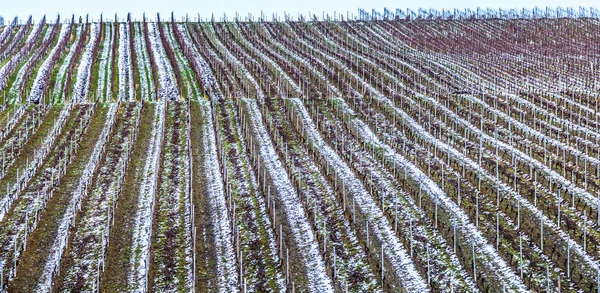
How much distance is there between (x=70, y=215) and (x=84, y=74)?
102 feet

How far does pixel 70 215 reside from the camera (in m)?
24.6

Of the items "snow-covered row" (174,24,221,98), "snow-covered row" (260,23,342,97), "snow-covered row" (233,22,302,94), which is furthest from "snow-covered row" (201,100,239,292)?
"snow-covered row" (260,23,342,97)

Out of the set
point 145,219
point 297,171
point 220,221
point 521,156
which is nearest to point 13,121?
point 297,171

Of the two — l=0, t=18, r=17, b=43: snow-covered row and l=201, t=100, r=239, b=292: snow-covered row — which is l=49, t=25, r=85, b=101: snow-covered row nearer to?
l=0, t=18, r=17, b=43: snow-covered row

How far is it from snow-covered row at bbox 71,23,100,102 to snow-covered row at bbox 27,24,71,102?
7.01ft

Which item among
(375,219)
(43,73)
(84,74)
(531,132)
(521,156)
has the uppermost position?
(43,73)

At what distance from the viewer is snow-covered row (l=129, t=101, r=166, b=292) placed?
19.8 m

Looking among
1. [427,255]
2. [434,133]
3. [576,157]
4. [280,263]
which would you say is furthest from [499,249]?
[434,133]

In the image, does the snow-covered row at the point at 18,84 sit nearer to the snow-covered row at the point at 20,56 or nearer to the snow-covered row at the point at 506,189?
the snow-covered row at the point at 20,56

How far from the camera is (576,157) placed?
102ft

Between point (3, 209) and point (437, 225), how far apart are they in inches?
586

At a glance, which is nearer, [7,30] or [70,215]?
[70,215]

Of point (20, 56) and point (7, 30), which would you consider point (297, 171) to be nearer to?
point (20, 56)

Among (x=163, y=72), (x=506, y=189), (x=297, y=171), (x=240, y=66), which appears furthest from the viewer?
(x=240, y=66)
